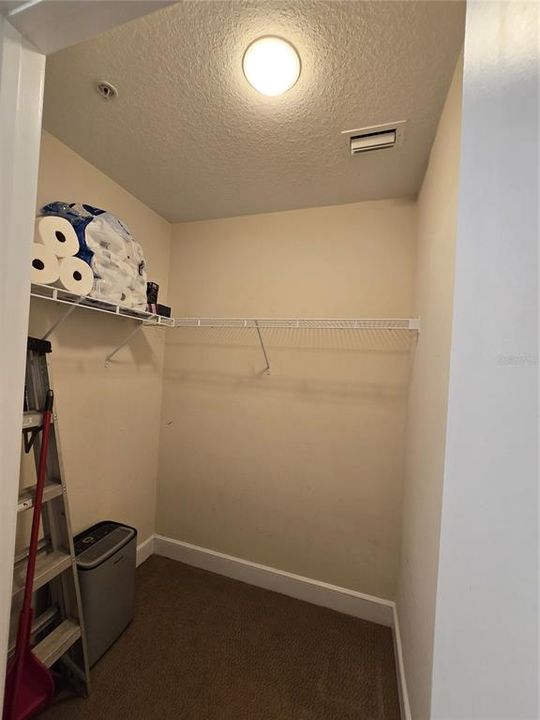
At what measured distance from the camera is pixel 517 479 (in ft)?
1.07

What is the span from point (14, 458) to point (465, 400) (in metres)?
0.86

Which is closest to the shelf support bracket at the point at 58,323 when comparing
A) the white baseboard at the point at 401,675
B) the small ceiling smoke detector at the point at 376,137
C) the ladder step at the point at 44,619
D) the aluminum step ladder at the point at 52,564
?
the aluminum step ladder at the point at 52,564

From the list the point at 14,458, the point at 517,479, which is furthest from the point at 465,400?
the point at 14,458

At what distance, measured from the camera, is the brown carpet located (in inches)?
49.3

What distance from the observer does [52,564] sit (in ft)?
4.07

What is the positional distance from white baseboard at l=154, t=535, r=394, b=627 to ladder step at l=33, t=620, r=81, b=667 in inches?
35.4

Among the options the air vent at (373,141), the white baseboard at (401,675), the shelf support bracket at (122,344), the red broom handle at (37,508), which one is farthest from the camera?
the shelf support bracket at (122,344)

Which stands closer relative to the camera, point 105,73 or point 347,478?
point 105,73

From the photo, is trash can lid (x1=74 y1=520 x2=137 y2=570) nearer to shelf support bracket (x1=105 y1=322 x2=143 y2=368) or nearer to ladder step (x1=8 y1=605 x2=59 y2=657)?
ladder step (x1=8 y1=605 x2=59 y2=657)

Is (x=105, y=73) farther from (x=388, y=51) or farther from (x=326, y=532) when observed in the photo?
(x=326, y=532)

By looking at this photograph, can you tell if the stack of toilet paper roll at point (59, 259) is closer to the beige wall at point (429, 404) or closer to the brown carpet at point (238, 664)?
the beige wall at point (429, 404)

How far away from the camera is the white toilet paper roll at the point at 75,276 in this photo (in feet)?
4.12

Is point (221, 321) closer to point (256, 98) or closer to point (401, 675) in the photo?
point (256, 98)

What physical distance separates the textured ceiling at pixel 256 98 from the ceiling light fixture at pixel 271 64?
0.02 meters
